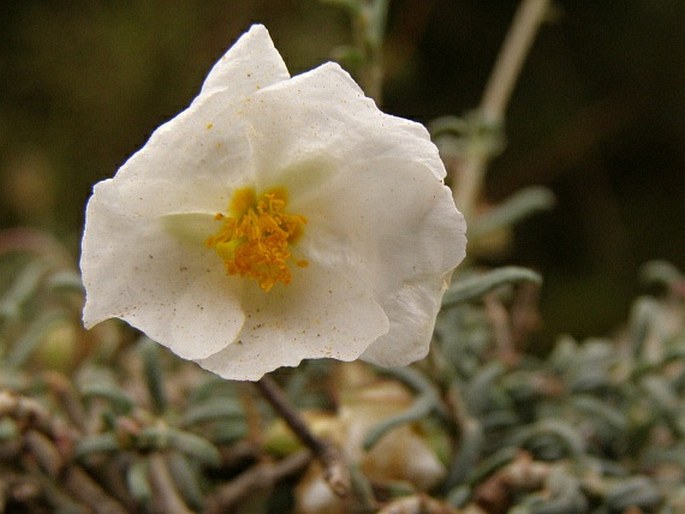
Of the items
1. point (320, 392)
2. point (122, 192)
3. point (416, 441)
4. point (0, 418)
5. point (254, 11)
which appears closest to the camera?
point (122, 192)

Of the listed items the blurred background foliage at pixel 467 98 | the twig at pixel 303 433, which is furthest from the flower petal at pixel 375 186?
the blurred background foliage at pixel 467 98

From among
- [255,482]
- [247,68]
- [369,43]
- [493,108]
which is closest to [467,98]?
[493,108]

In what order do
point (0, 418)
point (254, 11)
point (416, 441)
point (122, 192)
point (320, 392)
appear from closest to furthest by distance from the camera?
point (122, 192) < point (0, 418) < point (416, 441) < point (320, 392) < point (254, 11)

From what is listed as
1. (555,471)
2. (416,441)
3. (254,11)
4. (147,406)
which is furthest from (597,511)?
(254,11)

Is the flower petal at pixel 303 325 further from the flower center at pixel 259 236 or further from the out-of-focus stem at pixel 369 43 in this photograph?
the out-of-focus stem at pixel 369 43

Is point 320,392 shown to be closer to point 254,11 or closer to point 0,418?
point 0,418

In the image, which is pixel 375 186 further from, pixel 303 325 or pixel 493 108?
pixel 493 108

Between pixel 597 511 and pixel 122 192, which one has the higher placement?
pixel 122 192
